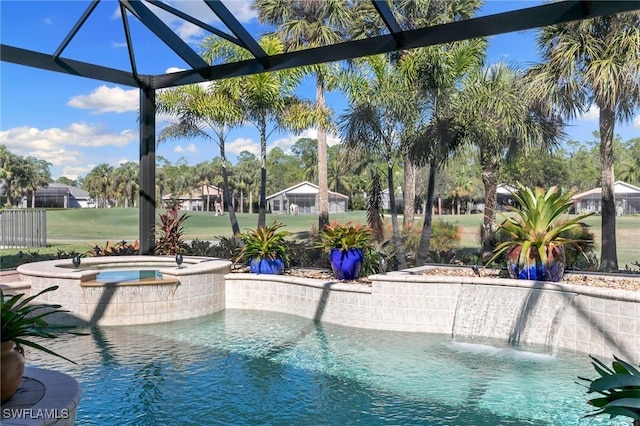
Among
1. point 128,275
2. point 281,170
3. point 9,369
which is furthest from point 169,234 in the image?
point 281,170

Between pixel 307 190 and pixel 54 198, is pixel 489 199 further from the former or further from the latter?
pixel 54 198

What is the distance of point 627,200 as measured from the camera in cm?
1287

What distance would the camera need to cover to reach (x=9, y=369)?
2.55 metres

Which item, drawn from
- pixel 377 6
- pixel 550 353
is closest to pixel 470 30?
pixel 377 6

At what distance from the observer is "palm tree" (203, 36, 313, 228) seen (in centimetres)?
1088

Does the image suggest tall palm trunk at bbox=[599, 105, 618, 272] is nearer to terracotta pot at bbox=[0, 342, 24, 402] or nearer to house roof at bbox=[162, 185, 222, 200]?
terracotta pot at bbox=[0, 342, 24, 402]

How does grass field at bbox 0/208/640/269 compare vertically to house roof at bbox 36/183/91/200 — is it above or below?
below

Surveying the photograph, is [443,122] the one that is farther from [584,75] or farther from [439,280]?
[439,280]

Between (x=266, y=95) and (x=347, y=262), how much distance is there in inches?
197

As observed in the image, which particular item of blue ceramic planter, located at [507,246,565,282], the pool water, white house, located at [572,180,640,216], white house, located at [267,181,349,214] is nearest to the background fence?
the pool water

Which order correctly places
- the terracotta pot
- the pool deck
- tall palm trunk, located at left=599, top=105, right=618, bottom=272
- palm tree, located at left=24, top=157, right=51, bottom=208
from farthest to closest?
palm tree, located at left=24, top=157, right=51, bottom=208, tall palm trunk, located at left=599, top=105, right=618, bottom=272, the pool deck, the terracotta pot

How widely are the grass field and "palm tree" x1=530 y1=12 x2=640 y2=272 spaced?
1447 mm

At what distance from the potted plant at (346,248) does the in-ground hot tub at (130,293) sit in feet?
5.88

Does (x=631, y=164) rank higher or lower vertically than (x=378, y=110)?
higher
